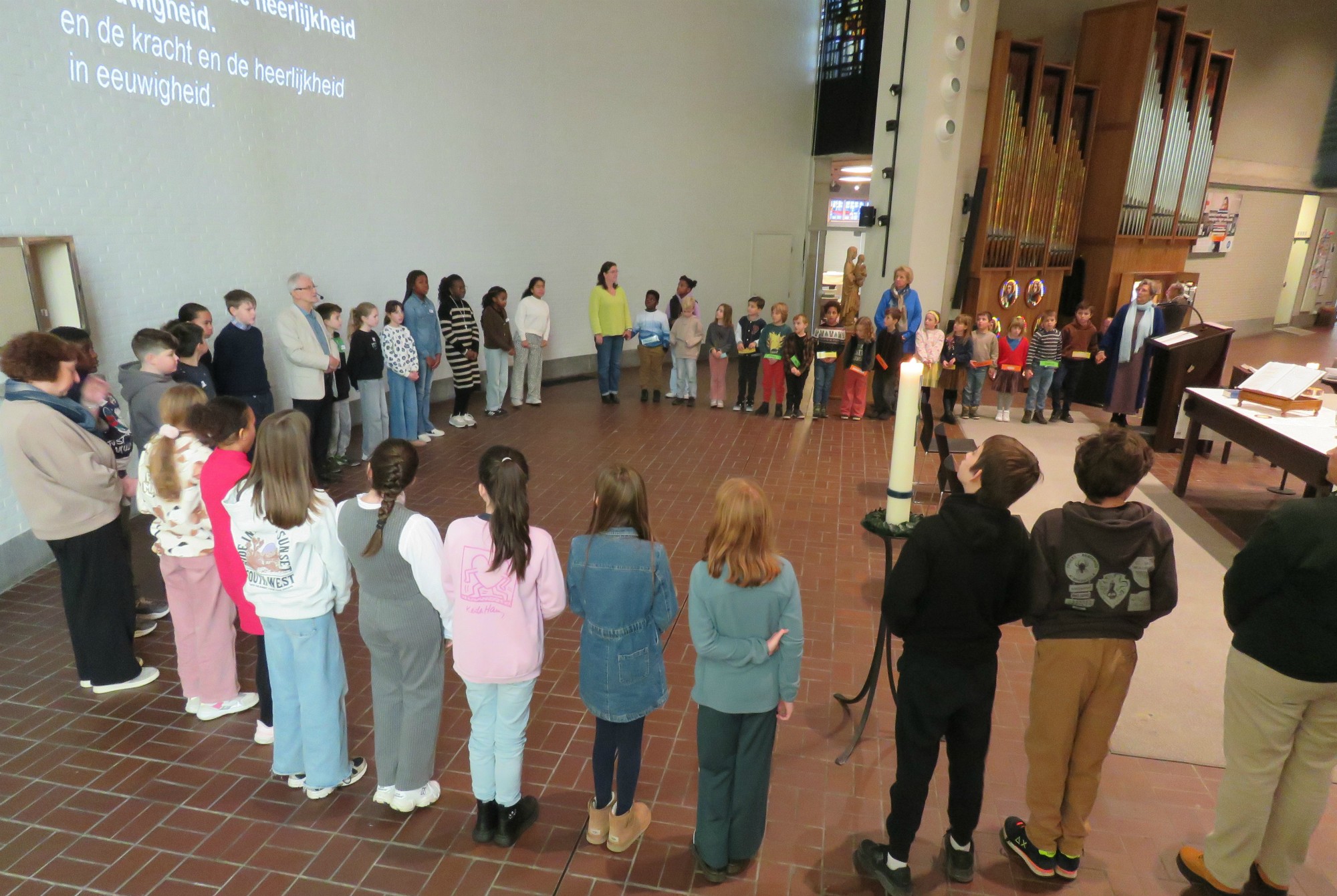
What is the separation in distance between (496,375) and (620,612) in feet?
22.6

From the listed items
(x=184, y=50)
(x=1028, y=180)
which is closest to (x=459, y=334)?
(x=184, y=50)

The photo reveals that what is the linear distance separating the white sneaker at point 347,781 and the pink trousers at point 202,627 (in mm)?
707

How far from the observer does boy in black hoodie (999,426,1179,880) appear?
2.55 metres

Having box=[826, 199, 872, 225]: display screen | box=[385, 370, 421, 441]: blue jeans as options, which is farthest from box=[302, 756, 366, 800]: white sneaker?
box=[826, 199, 872, 225]: display screen

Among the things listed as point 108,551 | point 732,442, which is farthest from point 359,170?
point 108,551

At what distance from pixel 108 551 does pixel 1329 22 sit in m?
20.4

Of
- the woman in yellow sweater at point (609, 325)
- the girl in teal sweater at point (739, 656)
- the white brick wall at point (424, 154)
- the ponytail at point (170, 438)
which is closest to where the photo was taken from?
the girl in teal sweater at point (739, 656)

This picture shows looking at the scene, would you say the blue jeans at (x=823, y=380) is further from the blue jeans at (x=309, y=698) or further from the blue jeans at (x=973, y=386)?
the blue jeans at (x=309, y=698)

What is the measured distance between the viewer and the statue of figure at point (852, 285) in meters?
10.4

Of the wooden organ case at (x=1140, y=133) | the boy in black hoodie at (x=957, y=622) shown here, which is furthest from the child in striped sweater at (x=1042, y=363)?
the boy in black hoodie at (x=957, y=622)

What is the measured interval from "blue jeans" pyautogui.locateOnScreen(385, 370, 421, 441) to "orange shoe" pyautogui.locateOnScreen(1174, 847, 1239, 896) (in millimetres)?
6534

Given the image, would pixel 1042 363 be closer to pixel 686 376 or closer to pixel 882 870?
pixel 686 376

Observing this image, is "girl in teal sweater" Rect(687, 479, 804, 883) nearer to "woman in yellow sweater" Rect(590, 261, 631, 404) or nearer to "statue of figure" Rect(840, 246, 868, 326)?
"woman in yellow sweater" Rect(590, 261, 631, 404)

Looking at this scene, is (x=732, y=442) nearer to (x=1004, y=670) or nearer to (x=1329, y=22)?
(x=1004, y=670)
